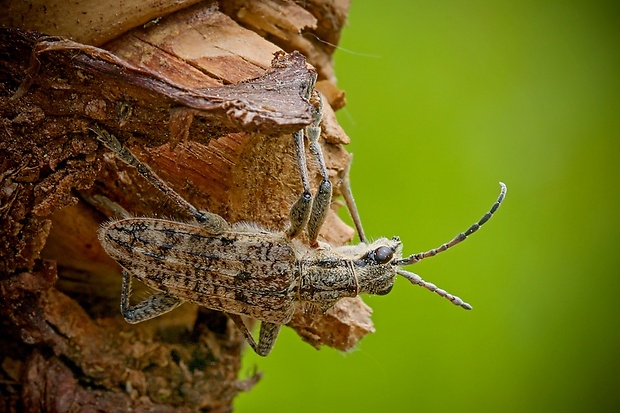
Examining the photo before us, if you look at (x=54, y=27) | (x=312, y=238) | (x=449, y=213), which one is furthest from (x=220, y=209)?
(x=449, y=213)

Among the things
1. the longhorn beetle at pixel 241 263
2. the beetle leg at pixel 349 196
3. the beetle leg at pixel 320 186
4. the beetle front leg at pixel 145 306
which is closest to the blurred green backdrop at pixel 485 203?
the beetle leg at pixel 349 196

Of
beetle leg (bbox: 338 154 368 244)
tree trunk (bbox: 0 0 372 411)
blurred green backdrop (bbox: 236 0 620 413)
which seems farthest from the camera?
blurred green backdrop (bbox: 236 0 620 413)

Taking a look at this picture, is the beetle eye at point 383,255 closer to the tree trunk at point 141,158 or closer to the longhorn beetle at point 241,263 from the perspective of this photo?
the longhorn beetle at point 241,263

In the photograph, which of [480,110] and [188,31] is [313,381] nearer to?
[480,110]

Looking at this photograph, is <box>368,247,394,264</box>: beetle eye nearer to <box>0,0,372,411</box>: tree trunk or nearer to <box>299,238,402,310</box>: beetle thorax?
<box>299,238,402,310</box>: beetle thorax

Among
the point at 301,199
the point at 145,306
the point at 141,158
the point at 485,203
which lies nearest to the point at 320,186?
the point at 301,199

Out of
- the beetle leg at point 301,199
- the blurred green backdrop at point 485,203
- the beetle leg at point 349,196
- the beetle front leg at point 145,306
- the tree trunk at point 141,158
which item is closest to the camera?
the tree trunk at point 141,158

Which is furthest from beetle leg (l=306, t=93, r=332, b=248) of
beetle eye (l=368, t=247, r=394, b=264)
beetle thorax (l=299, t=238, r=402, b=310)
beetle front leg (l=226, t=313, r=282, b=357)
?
beetle front leg (l=226, t=313, r=282, b=357)
